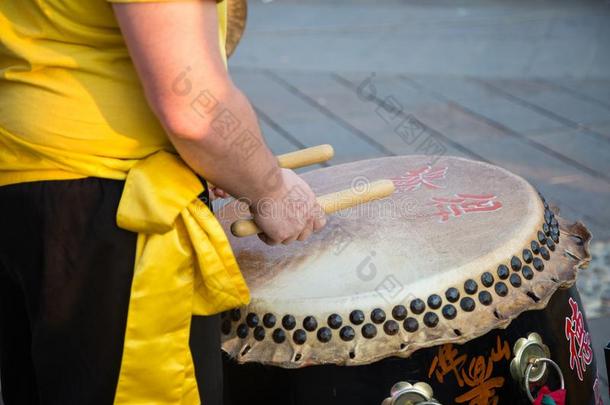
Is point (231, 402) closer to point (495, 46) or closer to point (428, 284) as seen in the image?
point (428, 284)

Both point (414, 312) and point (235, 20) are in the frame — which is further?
point (235, 20)

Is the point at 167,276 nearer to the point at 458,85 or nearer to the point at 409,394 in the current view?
the point at 409,394

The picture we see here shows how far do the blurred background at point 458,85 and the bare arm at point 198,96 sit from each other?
134 centimetres

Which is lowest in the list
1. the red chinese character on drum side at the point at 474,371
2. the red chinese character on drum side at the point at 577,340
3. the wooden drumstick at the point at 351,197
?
the red chinese character on drum side at the point at 577,340

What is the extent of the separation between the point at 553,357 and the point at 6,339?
2.75 feet

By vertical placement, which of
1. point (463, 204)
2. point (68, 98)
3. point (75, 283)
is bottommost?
point (463, 204)

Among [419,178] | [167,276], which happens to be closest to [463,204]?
[419,178]

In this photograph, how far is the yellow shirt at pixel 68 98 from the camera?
1111 mm

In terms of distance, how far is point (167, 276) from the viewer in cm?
116

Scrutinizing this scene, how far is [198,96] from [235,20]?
0.39 meters

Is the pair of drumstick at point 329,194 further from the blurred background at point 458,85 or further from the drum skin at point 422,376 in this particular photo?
the blurred background at point 458,85

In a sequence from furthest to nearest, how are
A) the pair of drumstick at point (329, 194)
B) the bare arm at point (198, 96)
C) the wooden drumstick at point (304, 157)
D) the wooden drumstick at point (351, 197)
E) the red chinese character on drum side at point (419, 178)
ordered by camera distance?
the red chinese character on drum side at point (419, 178)
the wooden drumstick at point (304, 157)
the wooden drumstick at point (351, 197)
the pair of drumstick at point (329, 194)
the bare arm at point (198, 96)

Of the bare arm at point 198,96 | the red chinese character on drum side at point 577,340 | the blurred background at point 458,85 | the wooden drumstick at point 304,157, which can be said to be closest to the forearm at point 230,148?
the bare arm at point 198,96

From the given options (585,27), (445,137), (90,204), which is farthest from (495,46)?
(90,204)
